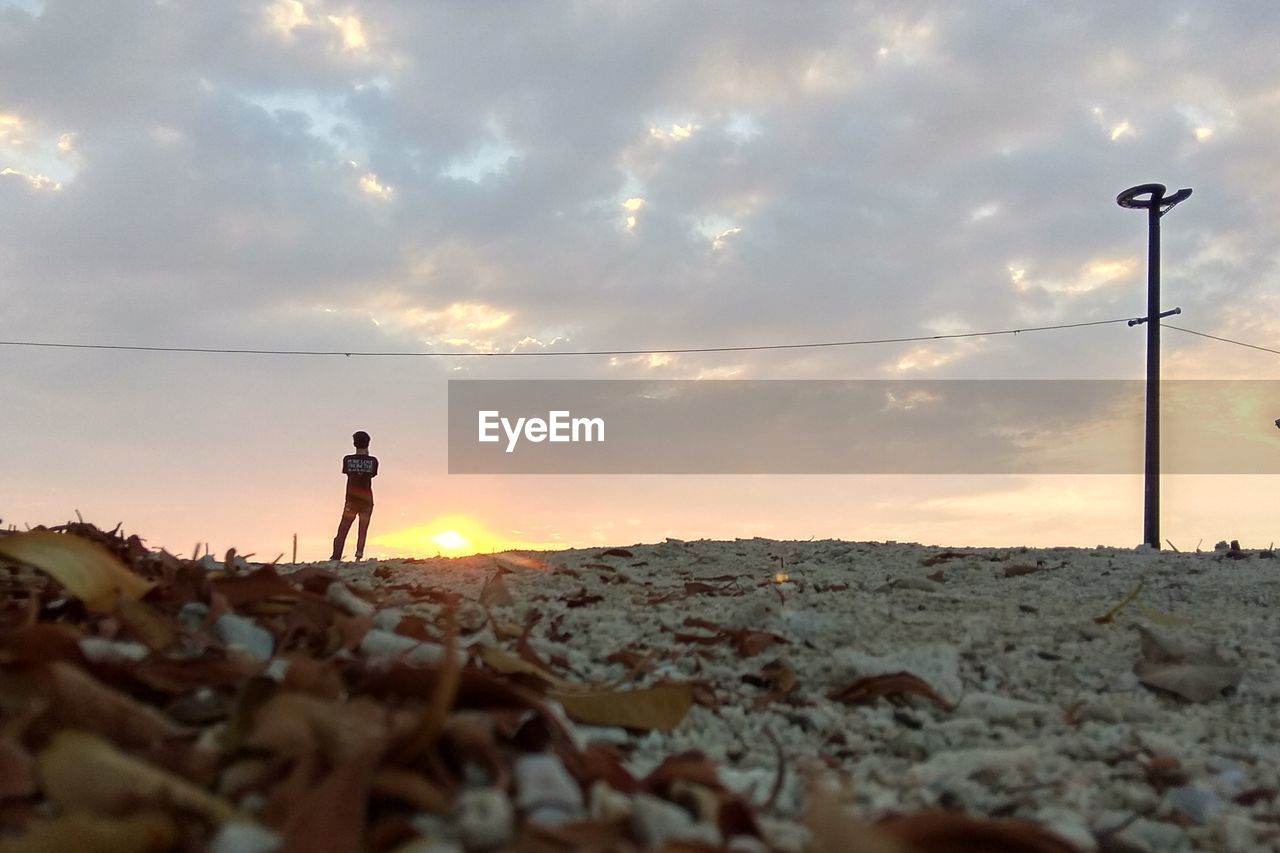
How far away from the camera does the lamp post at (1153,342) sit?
1345cm

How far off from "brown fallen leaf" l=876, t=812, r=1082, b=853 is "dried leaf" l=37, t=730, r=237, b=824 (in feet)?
2.92

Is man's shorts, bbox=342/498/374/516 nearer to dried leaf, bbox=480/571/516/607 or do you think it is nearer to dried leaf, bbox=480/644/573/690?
dried leaf, bbox=480/571/516/607

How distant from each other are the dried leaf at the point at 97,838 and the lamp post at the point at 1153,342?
14.1m

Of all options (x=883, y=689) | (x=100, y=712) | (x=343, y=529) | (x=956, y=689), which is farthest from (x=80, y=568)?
(x=343, y=529)

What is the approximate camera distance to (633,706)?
6.60 feet

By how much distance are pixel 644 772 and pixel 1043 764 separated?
2.81ft

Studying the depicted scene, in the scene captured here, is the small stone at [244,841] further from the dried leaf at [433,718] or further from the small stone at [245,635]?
the small stone at [245,635]

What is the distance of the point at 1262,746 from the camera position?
7.69 ft

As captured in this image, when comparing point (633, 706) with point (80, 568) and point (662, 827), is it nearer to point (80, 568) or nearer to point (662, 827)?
point (662, 827)

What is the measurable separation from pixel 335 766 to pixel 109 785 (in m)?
0.30

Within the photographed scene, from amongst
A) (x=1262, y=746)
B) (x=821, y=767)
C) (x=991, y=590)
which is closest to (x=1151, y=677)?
(x=1262, y=746)

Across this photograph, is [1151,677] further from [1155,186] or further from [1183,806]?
[1155,186]

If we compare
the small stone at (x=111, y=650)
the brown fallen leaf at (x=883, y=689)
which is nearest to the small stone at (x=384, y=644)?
the small stone at (x=111, y=650)

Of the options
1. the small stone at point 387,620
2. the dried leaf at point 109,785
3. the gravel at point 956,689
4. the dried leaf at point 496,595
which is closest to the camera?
the dried leaf at point 109,785
